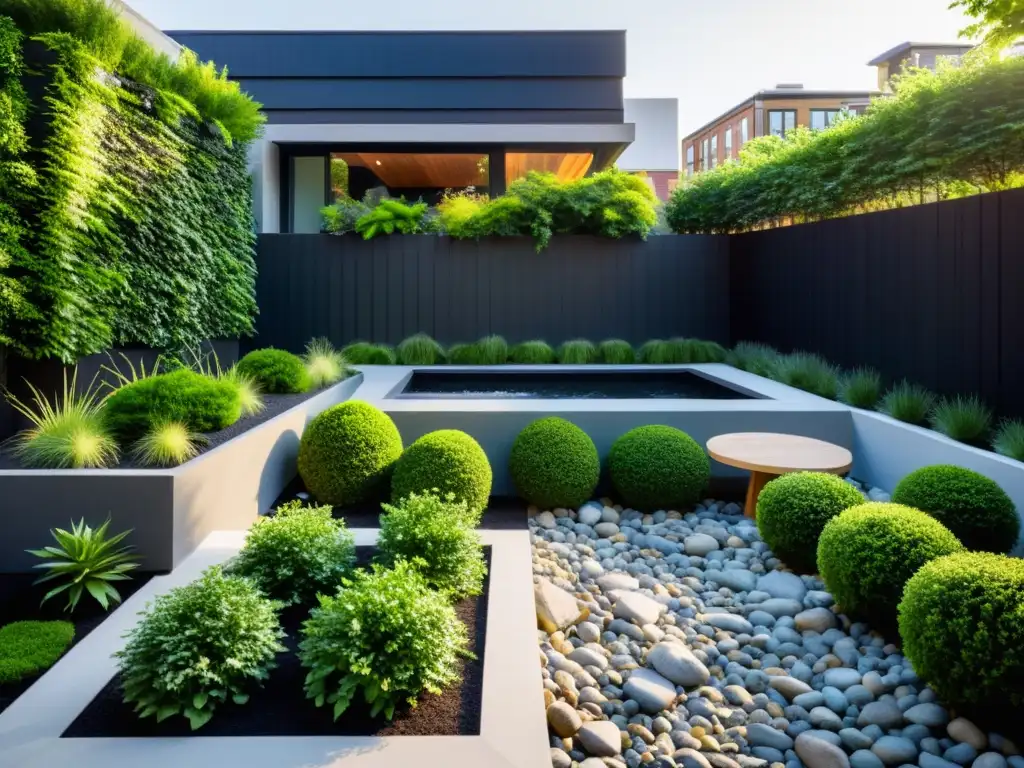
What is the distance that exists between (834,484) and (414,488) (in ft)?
8.13

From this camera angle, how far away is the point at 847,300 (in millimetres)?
7480

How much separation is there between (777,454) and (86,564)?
396cm

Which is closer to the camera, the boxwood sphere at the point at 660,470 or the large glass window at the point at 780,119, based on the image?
the boxwood sphere at the point at 660,470

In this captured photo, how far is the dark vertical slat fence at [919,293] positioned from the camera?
5.08 meters

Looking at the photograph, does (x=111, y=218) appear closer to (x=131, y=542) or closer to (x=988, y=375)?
(x=131, y=542)

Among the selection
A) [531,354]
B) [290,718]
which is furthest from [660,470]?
[531,354]

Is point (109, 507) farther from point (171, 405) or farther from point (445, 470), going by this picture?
point (445, 470)

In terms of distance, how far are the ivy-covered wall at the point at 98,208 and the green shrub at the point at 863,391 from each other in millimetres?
6066

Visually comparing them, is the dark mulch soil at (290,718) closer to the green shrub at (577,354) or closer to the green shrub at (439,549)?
the green shrub at (439,549)

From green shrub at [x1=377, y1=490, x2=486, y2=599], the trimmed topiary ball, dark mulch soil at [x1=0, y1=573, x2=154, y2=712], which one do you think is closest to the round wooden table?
green shrub at [x1=377, y1=490, x2=486, y2=599]

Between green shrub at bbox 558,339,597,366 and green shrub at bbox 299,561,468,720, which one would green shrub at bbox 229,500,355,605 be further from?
green shrub at bbox 558,339,597,366

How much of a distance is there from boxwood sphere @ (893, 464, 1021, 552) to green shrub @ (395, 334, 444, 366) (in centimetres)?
722

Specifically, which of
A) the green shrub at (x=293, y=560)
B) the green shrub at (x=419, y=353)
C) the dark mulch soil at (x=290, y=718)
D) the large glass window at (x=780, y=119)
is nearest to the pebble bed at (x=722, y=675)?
the dark mulch soil at (x=290, y=718)

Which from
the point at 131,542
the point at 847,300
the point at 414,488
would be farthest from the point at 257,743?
the point at 847,300
